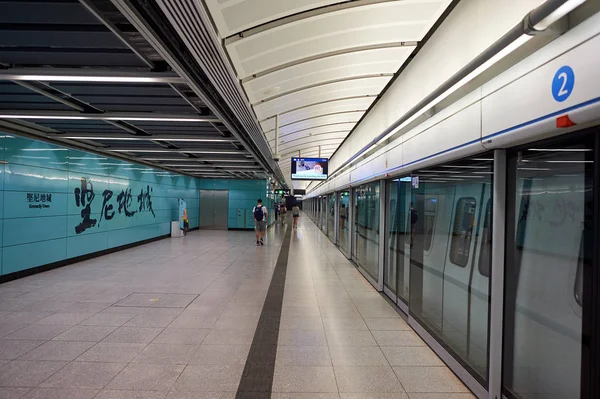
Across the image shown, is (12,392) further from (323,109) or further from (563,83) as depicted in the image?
(323,109)

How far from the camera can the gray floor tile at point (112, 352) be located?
3238 millimetres

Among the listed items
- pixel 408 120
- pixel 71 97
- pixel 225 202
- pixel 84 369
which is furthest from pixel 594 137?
pixel 225 202

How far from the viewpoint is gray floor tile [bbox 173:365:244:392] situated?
277cm

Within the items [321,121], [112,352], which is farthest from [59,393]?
[321,121]

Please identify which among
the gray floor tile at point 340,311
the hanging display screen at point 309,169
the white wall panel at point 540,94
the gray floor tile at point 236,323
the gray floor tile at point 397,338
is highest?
the hanging display screen at point 309,169

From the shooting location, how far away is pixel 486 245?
9.23 ft

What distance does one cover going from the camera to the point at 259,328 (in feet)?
13.4

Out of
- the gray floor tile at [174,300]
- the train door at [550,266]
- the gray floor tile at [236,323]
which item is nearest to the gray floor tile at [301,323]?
the gray floor tile at [236,323]

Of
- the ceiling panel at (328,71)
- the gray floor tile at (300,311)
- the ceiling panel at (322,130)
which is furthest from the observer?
the ceiling panel at (322,130)

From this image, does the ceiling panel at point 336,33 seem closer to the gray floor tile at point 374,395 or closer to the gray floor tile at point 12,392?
the gray floor tile at point 374,395

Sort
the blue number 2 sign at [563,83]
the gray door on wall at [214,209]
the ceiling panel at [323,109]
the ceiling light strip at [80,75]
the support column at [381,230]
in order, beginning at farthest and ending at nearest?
the gray door on wall at [214,209] → the ceiling panel at [323,109] → the support column at [381,230] → the ceiling light strip at [80,75] → the blue number 2 sign at [563,83]

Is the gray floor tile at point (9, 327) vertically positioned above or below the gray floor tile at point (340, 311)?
above

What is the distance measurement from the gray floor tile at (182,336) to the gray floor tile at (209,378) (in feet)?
1.96

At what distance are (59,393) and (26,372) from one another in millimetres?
571
